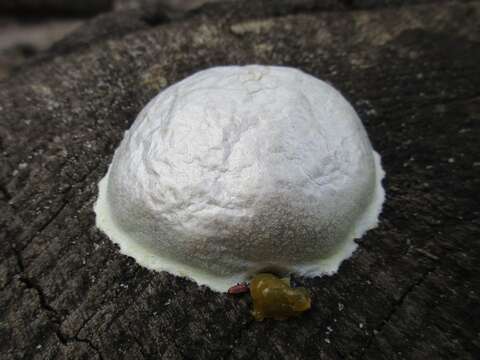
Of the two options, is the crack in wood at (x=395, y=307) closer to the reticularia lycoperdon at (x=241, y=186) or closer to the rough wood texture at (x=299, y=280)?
the rough wood texture at (x=299, y=280)

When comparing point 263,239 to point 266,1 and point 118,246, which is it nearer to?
point 118,246

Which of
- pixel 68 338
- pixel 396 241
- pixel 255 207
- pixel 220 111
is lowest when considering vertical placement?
pixel 68 338

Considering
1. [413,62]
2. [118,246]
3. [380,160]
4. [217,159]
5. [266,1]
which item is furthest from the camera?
[266,1]

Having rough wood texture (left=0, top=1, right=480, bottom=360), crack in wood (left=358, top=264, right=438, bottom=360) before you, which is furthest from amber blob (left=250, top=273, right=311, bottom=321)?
crack in wood (left=358, top=264, right=438, bottom=360)

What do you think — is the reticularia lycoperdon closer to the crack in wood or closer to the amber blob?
the amber blob

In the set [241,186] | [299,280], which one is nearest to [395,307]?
[299,280]

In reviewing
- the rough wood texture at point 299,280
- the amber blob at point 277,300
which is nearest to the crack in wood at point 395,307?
the rough wood texture at point 299,280

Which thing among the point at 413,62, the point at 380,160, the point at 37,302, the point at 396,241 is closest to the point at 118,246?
the point at 37,302
